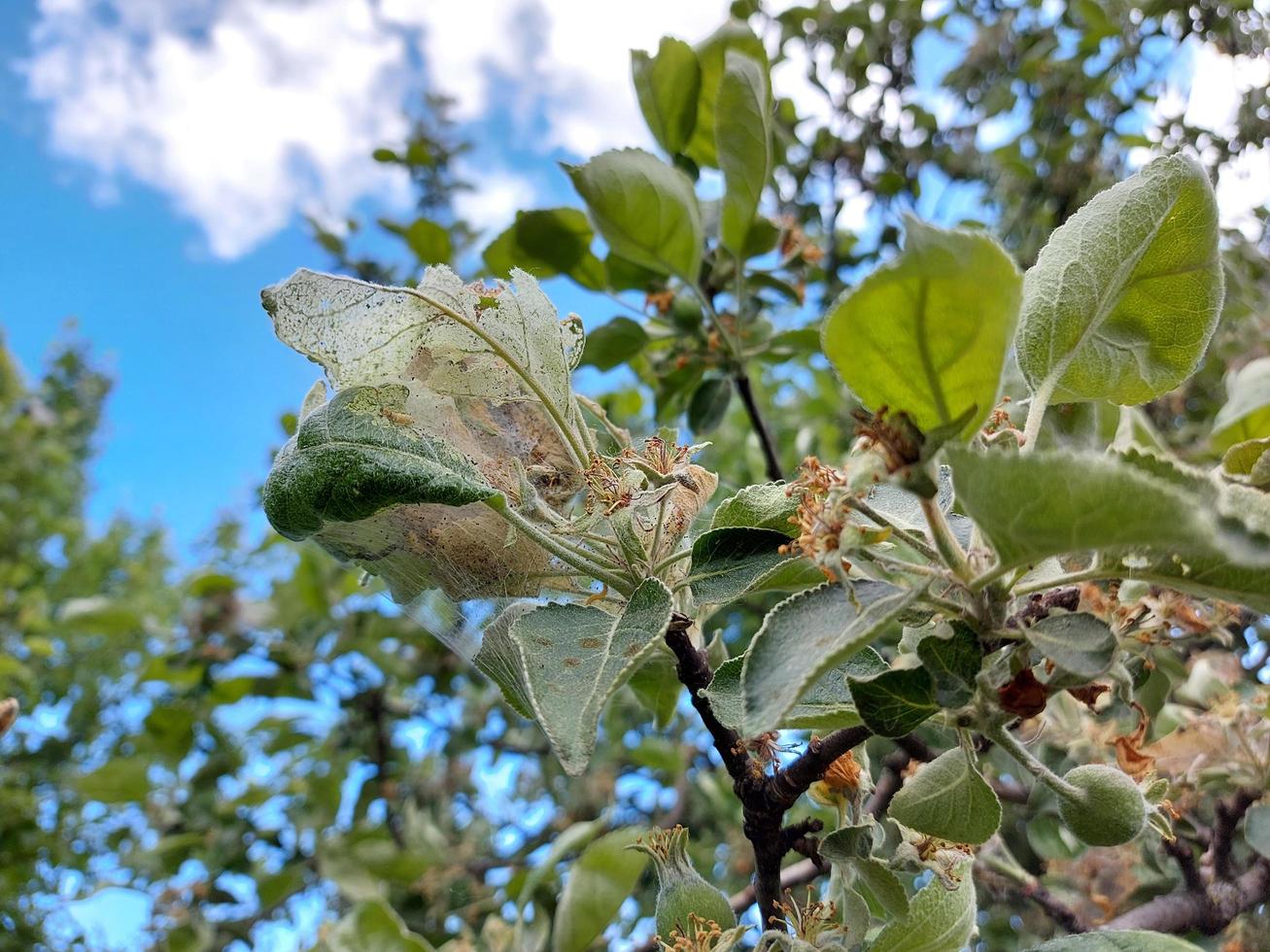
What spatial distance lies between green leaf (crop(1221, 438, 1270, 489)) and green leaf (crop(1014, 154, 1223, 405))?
0.11 metres

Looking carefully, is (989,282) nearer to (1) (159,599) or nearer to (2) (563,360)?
(2) (563,360)

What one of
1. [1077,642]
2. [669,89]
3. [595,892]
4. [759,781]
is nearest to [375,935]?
[595,892]

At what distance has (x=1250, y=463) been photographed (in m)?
0.70

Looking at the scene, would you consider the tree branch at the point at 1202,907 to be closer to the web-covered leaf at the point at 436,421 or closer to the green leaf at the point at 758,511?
the green leaf at the point at 758,511

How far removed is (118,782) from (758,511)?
2.67 m

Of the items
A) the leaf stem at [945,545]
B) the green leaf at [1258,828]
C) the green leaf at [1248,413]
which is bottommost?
the green leaf at [1258,828]

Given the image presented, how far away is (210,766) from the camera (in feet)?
10.3

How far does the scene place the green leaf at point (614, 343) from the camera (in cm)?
174

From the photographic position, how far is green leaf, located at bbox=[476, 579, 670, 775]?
622mm

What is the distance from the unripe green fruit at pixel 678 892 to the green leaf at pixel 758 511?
327mm

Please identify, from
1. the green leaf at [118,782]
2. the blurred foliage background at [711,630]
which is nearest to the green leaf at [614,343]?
the blurred foliage background at [711,630]

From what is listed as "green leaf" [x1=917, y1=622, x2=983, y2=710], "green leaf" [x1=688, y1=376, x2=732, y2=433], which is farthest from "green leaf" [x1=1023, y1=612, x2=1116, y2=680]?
"green leaf" [x1=688, y1=376, x2=732, y2=433]

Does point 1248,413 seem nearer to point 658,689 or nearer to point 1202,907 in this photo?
point 658,689

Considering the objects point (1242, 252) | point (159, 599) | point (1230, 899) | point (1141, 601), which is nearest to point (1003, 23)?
point (1242, 252)
